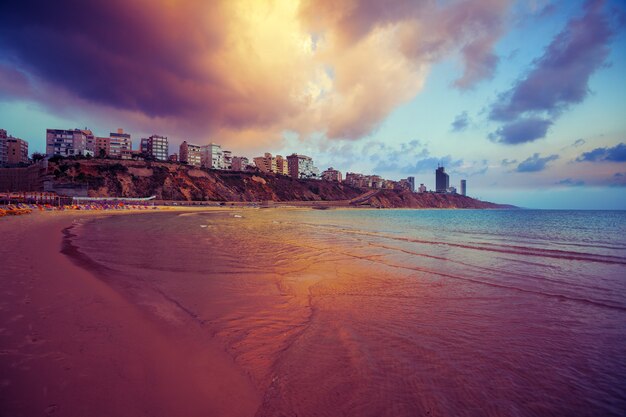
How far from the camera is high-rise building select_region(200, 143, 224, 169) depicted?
5438 inches

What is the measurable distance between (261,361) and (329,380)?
938 millimetres

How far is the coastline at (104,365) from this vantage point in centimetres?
260

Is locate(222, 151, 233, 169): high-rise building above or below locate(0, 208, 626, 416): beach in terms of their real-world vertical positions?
above

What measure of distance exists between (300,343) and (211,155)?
145685 mm

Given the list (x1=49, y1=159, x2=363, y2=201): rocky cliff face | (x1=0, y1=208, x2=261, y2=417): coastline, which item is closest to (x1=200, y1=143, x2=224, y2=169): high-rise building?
(x1=49, y1=159, x2=363, y2=201): rocky cliff face

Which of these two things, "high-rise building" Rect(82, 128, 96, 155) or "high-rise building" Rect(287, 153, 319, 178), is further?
"high-rise building" Rect(287, 153, 319, 178)

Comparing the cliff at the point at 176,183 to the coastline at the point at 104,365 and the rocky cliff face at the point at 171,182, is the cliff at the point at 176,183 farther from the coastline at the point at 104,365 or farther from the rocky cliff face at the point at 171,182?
the coastline at the point at 104,365

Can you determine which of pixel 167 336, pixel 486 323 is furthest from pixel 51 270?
pixel 486 323

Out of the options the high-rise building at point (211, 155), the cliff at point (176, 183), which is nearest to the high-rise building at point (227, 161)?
the high-rise building at point (211, 155)

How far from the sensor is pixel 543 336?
470 centimetres

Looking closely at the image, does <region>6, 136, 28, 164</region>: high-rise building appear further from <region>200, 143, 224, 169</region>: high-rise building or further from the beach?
the beach

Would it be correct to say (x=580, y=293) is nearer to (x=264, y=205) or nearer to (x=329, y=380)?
(x=329, y=380)

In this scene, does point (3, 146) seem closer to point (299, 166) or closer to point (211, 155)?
point (211, 155)

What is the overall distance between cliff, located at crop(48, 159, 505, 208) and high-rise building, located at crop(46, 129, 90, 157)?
147 ft
